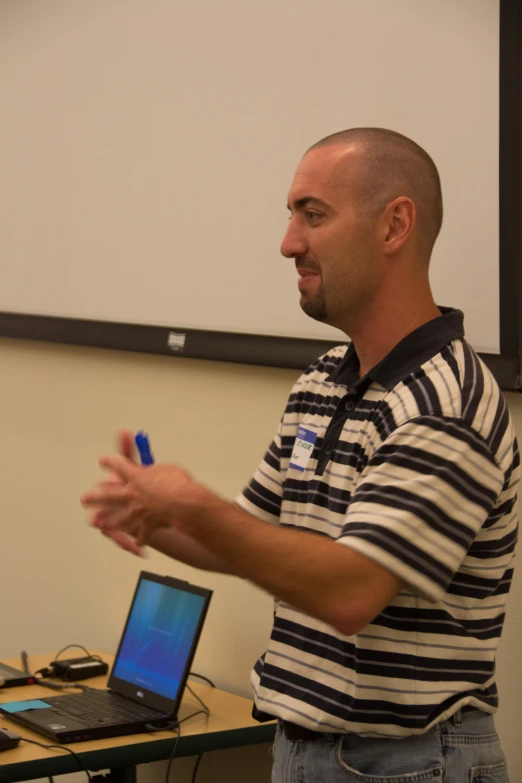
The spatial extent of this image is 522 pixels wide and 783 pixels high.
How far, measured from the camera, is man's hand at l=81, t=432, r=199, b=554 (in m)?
1.29

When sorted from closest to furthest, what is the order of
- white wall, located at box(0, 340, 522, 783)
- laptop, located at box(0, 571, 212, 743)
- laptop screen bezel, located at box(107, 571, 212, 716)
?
laptop, located at box(0, 571, 212, 743) → laptop screen bezel, located at box(107, 571, 212, 716) → white wall, located at box(0, 340, 522, 783)

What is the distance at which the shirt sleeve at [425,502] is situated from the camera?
51.1 inches

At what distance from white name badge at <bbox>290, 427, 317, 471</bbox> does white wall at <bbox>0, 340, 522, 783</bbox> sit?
743mm

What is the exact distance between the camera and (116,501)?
4.39ft

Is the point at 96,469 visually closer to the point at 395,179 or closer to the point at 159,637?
the point at 159,637

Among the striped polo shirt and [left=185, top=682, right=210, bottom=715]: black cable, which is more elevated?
the striped polo shirt

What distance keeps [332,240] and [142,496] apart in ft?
1.82

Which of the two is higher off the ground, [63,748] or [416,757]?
[416,757]

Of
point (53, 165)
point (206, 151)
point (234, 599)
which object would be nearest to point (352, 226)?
A: point (206, 151)

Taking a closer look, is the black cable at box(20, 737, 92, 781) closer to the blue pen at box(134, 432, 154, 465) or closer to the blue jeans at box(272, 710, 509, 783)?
the blue jeans at box(272, 710, 509, 783)

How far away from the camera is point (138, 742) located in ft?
6.96

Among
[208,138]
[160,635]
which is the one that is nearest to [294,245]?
[208,138]

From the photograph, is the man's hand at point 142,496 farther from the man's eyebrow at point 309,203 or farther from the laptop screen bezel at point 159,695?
the laptop screen bezel at point 159,695

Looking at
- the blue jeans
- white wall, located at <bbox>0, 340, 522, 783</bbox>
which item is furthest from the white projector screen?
the blue jeans
